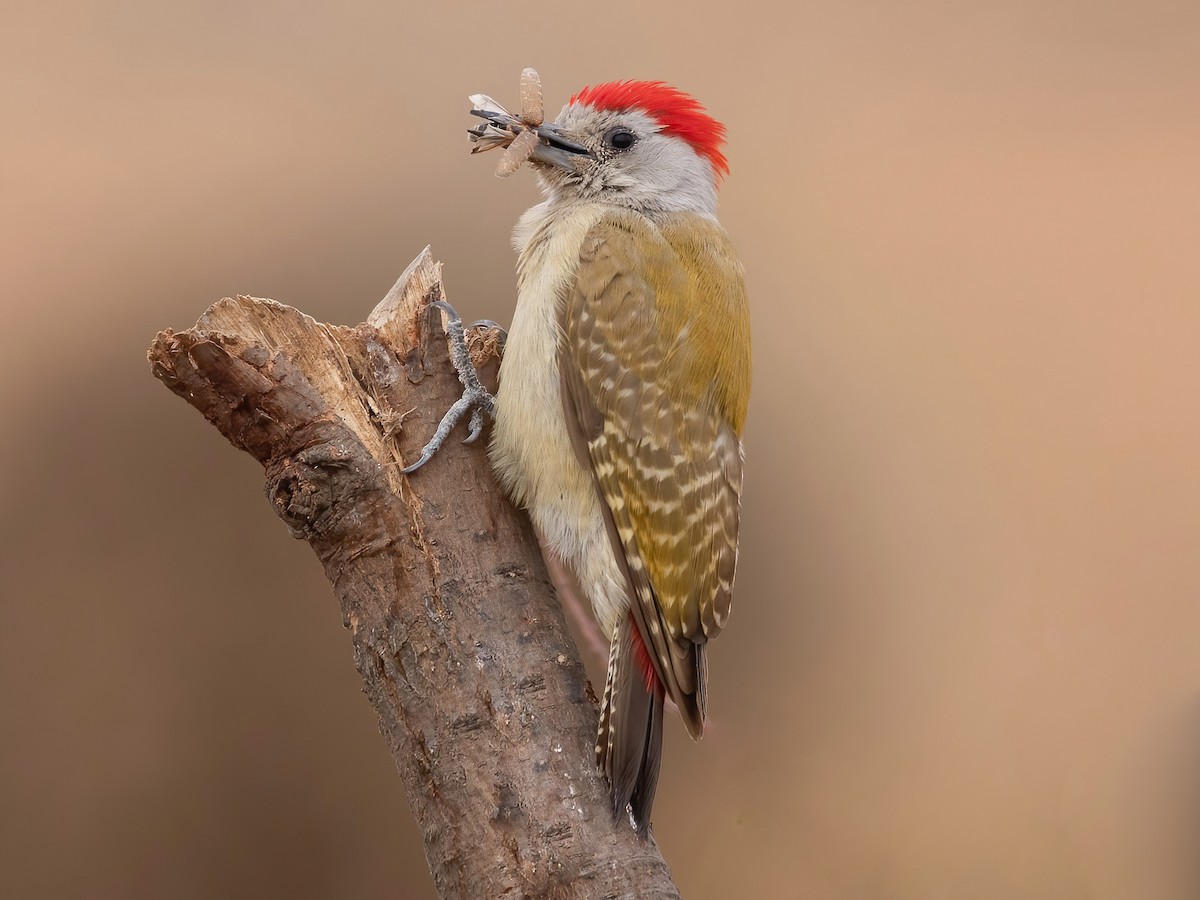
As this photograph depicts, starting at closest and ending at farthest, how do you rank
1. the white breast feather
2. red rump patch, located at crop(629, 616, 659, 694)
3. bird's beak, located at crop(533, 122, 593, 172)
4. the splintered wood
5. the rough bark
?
the rough bark → red rump patch, located at crop(629, 616, 659, 694) → the white breast feather → the splintered wood → bird's beak, located at crop(533, 122, 593, 172)

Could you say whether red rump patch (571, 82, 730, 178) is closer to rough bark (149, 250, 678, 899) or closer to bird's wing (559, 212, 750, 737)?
bird's wing (559, 212, 750, 737)

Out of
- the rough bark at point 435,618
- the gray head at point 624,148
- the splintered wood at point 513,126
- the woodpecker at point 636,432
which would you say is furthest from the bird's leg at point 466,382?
the gray head at point 624,148

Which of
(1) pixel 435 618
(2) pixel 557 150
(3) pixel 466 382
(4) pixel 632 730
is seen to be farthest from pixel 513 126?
(4) pixel 632 730

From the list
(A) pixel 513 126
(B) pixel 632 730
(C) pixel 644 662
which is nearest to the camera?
(B) pixel 632 730

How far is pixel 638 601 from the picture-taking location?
6.36 feet

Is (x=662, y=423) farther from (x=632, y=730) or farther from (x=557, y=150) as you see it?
(x=557, y=150)

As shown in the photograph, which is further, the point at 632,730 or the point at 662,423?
the point at 662,423

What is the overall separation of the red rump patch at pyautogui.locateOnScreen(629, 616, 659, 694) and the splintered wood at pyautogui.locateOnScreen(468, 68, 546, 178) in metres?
1.04

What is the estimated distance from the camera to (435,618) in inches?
70.9

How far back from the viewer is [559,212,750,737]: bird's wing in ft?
6.40

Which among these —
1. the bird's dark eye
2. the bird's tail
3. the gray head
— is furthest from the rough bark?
the bird's dark eye

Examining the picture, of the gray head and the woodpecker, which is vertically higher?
the gray head

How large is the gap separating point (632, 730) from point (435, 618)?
1.31ft

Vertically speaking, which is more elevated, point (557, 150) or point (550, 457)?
point (557, 150)
